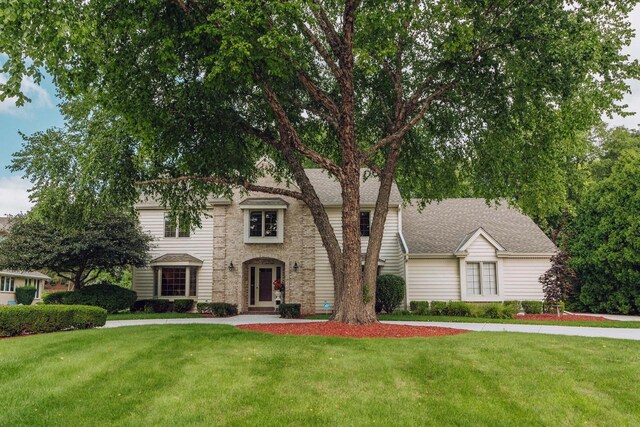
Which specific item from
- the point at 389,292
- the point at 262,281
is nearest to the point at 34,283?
the point at 262,281

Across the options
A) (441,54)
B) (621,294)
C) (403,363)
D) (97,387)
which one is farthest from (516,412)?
(621,294)

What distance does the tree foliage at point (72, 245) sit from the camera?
20.0m

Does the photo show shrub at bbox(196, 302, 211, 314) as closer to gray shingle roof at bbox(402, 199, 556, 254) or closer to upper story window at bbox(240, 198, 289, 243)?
upper story window at bbox(240, 198, 289, 243)

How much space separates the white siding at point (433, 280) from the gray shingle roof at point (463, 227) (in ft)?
1.97

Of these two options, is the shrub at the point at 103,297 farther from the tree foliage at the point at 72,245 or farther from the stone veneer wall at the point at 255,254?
the stone veneer wall at the point at 255,254

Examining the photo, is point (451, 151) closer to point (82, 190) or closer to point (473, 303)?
point (473, 303)

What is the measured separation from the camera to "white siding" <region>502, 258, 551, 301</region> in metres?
22.2

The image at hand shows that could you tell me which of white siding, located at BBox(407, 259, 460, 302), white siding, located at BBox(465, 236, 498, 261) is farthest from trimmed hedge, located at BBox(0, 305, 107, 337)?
white siding, located at BBox(465, 236, 498, 261)

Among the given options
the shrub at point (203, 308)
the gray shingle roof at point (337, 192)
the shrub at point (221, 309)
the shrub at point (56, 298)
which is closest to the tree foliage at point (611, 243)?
the gray shingle roof at point (337, 192)

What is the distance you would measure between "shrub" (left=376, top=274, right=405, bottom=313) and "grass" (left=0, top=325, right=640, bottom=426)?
36.2 ft

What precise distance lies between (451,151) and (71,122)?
41.0 feet

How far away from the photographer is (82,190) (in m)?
14.0

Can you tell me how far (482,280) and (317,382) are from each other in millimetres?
16788

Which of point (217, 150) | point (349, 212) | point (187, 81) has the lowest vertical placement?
point (349, 212)
